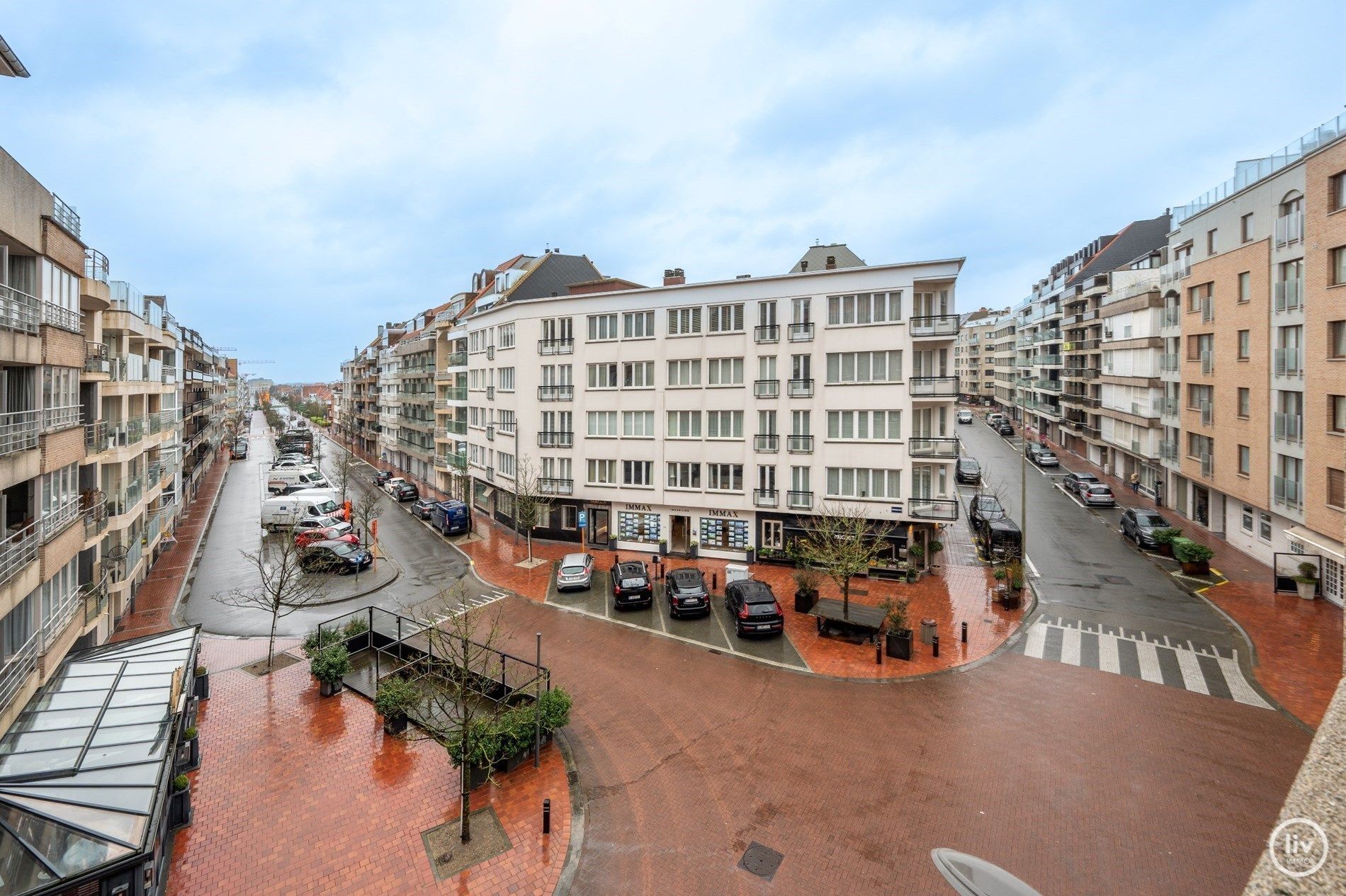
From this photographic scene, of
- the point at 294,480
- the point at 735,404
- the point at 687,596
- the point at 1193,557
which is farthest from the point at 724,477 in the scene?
the point at 294,480

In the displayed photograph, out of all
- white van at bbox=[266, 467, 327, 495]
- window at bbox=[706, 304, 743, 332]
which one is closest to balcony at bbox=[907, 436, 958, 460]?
window at bbox=[706, 304, 743, 332]

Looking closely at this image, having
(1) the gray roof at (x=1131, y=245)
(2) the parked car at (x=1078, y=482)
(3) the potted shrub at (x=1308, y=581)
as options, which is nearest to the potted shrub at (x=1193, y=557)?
(3) the potted shrub at (x=1308, y=581)

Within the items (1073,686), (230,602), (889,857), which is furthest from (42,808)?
(1073,686)

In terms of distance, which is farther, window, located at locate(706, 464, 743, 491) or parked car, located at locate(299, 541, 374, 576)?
window, located at locate(706, 464, 743, 491)

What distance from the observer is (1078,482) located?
1722 inches

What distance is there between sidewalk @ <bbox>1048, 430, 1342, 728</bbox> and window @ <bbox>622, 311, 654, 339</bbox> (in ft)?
85.0

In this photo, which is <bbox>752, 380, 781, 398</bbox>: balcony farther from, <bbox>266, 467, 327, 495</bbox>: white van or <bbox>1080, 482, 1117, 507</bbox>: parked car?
<bbox>266, 467, 327, 495</bbox>: white van

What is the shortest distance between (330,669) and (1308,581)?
33.3 meters

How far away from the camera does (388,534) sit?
3822 cm

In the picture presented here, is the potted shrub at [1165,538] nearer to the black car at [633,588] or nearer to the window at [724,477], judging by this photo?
the window at [724,477]

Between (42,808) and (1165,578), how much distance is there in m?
34.3

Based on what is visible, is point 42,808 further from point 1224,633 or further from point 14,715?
point 1224,633

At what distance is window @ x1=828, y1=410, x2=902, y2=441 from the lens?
1083 inches

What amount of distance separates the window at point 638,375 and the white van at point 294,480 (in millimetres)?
29385
